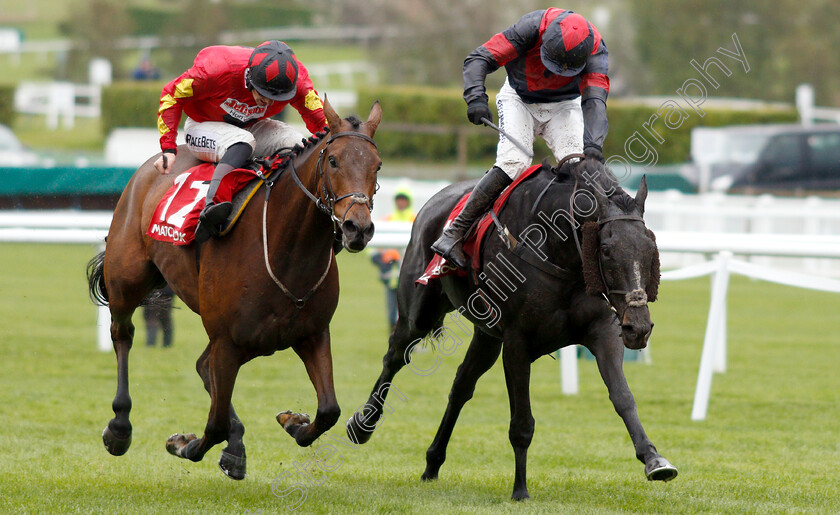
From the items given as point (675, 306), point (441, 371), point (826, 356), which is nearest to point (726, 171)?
point (675, 306)

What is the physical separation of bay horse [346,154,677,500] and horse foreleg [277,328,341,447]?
82 cm

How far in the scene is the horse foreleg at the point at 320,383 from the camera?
201 inches

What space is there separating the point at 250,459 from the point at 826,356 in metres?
6.27

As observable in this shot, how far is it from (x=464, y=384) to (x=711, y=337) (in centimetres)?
227

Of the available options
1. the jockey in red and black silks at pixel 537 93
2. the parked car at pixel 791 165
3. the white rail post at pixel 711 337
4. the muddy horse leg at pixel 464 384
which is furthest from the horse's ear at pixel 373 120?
the parked car at pixel 791 165

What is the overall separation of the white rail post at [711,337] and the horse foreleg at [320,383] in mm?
3194

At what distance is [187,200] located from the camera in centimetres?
547

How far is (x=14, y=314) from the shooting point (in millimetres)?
11711

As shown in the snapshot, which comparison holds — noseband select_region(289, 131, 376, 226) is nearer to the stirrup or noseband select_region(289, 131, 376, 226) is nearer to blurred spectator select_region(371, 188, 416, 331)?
the stirrup

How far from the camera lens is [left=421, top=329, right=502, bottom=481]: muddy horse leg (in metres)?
5.83

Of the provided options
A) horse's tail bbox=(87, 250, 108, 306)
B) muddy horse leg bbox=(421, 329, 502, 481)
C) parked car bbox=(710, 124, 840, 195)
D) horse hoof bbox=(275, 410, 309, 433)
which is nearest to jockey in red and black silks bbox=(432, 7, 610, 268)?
muddy horse leg bbox=(421, 329, 502, 481)

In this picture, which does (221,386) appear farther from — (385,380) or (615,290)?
(615,290)

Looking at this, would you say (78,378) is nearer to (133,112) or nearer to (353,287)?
(353,287)

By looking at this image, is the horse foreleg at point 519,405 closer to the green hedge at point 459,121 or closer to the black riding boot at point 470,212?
the black riding boot at point 470,212
